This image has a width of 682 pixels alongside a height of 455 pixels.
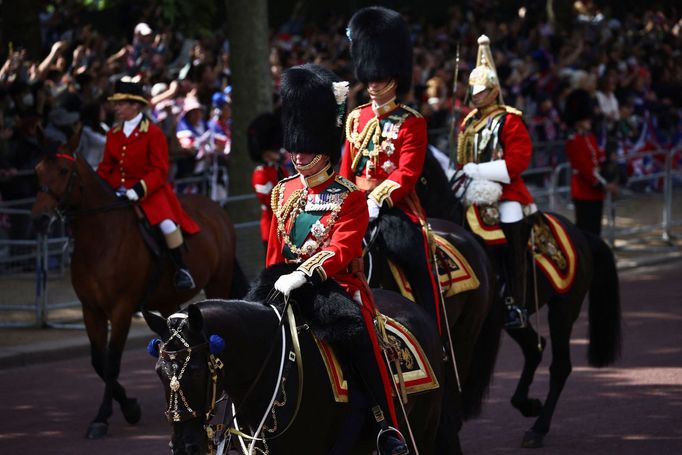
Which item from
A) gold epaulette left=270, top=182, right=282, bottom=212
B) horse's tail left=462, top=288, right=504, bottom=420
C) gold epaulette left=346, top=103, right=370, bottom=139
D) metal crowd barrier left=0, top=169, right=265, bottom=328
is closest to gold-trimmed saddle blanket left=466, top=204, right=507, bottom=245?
horse's tail left=462, top=288, right=504, bottom=420

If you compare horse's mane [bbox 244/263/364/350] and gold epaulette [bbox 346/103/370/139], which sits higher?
gold epaulette [bbox 346/103/370/139]

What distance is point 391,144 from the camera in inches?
331

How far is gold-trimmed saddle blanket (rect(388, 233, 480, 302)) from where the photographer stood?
27.1ft

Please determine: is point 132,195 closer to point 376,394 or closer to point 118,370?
point 118,370

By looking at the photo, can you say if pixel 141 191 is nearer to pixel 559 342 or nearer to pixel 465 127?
pixel 465 127

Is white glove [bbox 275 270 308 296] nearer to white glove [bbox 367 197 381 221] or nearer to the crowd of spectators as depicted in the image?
white glove [bbox 367 197 381 221]

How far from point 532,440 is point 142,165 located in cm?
380

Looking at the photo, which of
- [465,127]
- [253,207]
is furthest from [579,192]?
[465,127]

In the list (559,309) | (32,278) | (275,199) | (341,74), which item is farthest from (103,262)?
(341,74)

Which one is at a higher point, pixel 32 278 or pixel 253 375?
pixel 253 375

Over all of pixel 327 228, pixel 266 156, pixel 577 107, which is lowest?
pixel 577 107

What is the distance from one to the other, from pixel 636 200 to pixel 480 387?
9.43m

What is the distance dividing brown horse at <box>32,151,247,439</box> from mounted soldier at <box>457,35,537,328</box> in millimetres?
2625

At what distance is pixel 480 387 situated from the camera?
868 cm
